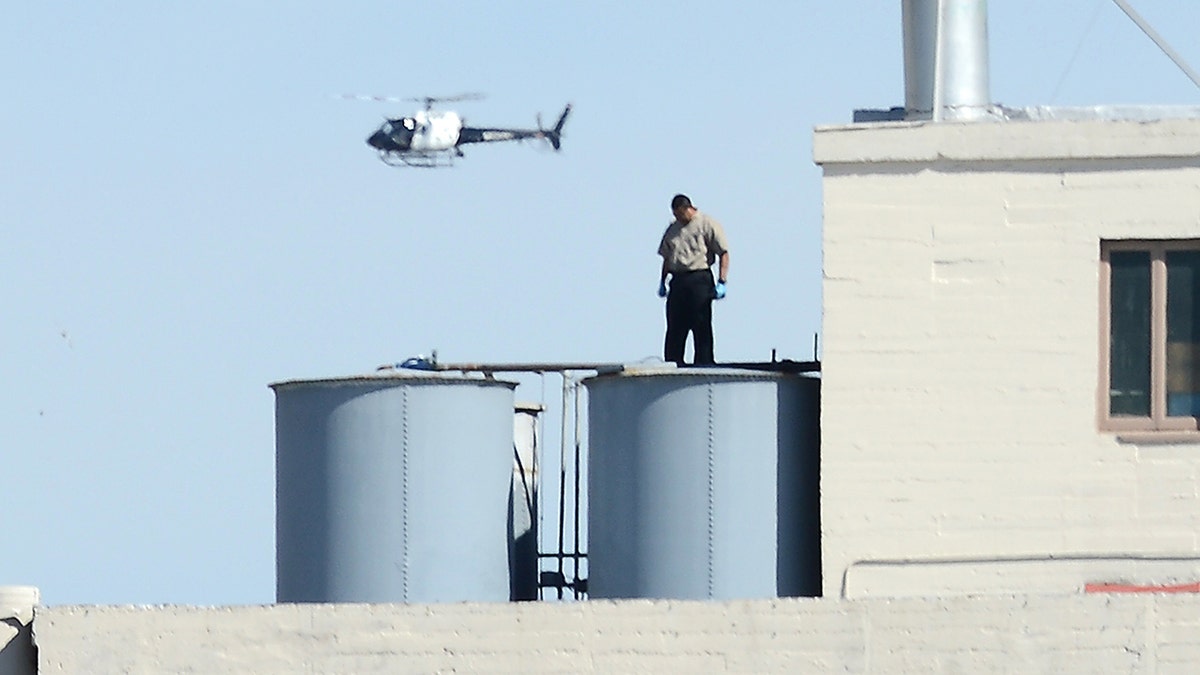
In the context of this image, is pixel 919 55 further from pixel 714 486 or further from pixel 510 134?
pixel 510 134

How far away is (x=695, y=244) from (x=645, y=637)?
3.87 m

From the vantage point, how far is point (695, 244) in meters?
15.6

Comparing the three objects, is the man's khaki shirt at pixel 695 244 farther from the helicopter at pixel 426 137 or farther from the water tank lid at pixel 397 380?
the helicopter at pixel 426 137

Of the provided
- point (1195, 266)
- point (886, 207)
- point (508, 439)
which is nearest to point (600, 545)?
point (508, 439)

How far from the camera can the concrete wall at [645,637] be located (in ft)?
40.7

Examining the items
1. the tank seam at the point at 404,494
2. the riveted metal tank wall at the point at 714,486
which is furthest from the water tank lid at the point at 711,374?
the tank seam at the point at 404,494

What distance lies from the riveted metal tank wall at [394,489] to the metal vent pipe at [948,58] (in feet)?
12.2

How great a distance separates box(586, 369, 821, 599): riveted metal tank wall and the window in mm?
1858

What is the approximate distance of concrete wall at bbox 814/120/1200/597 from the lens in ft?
45.0

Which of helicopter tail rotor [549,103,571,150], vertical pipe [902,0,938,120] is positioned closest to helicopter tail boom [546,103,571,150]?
helicopter tail rotor [549,103,571,150]

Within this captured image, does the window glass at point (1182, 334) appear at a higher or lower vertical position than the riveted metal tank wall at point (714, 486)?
higher

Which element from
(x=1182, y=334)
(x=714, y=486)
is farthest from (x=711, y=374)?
(x=1182, y=334)

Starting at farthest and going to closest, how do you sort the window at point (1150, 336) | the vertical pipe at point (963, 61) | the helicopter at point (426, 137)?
the helicopter at point (426, 137), the vertical pipe at point (963, 61), the window at point (1150, 336)

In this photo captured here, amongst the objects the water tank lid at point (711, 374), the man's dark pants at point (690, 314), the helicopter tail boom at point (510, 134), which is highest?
the helicopter tail boom at point (510, 134)
